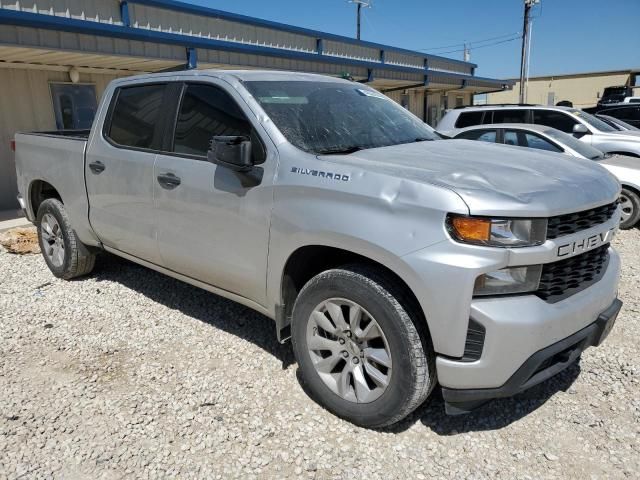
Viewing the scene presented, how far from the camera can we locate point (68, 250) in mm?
4840

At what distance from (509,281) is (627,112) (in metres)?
16.5

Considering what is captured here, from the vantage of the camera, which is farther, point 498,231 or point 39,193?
point 39,193

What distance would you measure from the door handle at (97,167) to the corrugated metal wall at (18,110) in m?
6.53

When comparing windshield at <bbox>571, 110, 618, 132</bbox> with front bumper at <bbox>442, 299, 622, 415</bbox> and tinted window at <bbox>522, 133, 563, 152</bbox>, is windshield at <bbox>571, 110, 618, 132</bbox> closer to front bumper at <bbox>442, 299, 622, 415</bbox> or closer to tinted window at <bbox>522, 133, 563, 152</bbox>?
tinted window at <bbox>522, 133, 563, 152</bbox>

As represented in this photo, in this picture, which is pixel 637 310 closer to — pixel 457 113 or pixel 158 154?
pixel 158 154

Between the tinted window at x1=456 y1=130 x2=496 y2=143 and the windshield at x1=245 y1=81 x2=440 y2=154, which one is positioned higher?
the windshield at x1=245 y1=81 x2=440 y2=154

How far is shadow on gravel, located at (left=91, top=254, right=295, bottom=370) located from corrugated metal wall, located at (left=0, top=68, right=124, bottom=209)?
5.22 metres

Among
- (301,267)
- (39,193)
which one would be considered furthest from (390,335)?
(39,193)

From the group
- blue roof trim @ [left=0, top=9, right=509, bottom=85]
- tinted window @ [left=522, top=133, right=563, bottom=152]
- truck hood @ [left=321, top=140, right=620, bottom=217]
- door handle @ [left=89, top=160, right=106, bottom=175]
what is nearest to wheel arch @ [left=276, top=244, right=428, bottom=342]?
truck hood @ [left=321, top=140, right=620, bottom=217]

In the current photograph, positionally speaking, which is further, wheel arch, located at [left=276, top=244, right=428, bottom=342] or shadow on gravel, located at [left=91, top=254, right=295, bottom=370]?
shadow on gravel, located at [left=91, top=254, right=295, bottom=370]

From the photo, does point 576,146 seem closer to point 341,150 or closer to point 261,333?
point 341,150

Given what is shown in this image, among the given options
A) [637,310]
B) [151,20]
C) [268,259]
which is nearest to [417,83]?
[151,20]

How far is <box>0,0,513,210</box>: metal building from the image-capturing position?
816cm

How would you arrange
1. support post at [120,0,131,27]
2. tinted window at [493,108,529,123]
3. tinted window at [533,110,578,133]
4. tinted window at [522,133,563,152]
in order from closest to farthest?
tinted window at [522,133,563,152] → tinted window at [533,110,578,133] → tinted window at [493,108,529,123] → support post at [120,0,131,27]
